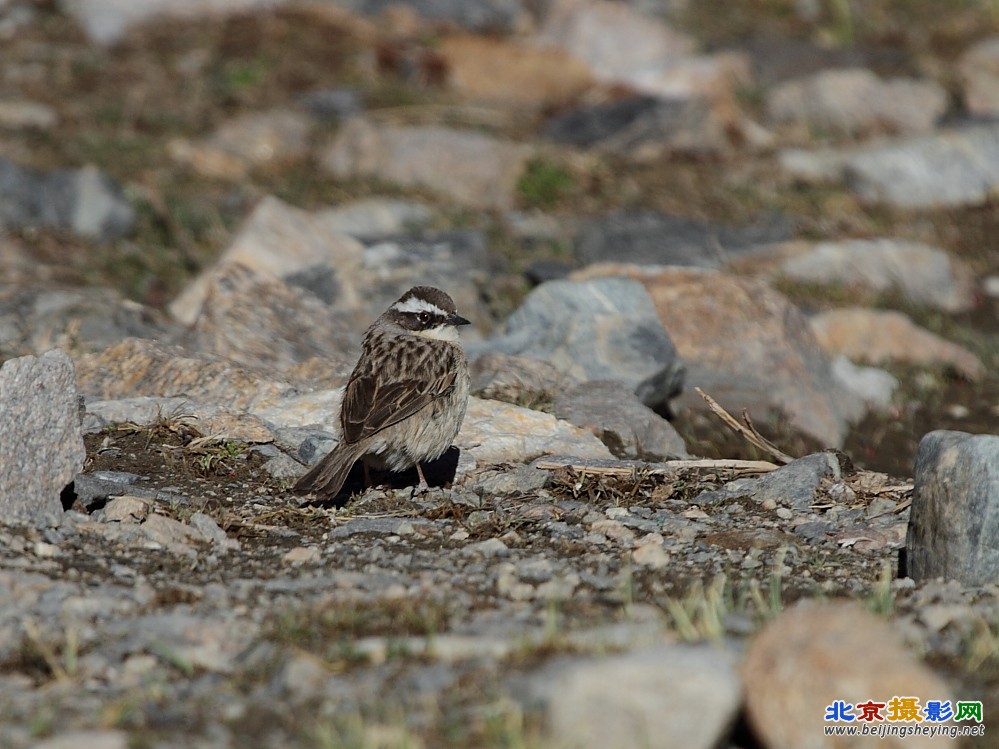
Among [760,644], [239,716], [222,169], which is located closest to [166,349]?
[239,716]

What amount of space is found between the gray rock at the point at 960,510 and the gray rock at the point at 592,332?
375cm

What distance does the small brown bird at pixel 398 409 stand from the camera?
787 cm

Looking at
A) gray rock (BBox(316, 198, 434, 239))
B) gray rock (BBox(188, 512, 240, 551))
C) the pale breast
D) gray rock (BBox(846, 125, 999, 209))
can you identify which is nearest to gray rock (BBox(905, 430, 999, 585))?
the pale breast

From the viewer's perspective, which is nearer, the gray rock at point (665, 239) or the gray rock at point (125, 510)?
the gray rock at point (125, 510)

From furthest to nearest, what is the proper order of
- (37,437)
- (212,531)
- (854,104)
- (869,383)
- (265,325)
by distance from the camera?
(854,104)
(869,383)
(265,325)
(212,531)
(37,437)

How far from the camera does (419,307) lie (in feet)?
30.0

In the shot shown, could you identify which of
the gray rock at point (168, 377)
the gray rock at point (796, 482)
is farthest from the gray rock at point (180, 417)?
the gray rock at point (796, 482)

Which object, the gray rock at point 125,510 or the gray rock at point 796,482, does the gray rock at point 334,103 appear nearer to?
the gray rock at point 796,482

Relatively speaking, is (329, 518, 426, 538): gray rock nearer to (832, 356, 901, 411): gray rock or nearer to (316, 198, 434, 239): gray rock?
(832, 356, 901, 411): gray rock

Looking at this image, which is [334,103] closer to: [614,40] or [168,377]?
[614,40]

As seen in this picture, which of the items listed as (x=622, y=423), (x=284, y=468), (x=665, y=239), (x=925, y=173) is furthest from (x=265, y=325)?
(x=925, y=173)

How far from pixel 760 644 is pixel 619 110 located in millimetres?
14767

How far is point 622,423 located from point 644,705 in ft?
17.0

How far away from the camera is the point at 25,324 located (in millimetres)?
11016
